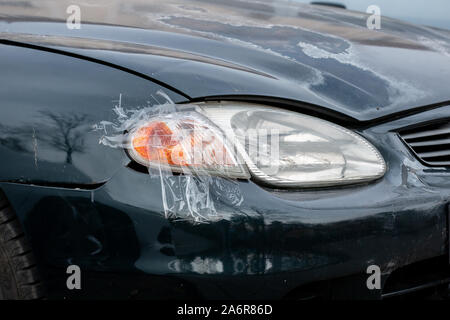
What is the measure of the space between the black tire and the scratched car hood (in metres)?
0.46

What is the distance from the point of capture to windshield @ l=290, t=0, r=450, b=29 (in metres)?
4.92

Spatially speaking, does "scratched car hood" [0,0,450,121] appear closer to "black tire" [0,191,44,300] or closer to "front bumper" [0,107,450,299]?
"front bumper" [0,107,450,299]

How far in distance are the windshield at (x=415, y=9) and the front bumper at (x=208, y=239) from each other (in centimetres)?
352

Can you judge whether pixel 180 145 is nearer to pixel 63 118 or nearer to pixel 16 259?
pixel 63 118

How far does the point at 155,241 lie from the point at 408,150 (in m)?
0.73

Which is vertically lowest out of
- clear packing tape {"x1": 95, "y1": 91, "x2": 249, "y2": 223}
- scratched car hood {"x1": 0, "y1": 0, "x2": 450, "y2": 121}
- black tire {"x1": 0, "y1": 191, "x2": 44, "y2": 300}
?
black tire {"x1": 0, "y1": 191, "x2": 44, "y2": 300}

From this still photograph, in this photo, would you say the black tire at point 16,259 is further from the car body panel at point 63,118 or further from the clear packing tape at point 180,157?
the clear packing tape at point 180,157

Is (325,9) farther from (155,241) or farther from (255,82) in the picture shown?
(155,241)

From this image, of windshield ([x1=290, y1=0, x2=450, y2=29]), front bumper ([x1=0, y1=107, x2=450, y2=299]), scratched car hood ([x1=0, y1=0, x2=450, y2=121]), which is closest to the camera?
front bumper ([x1=0, y1=107, x2=450, y2=299])

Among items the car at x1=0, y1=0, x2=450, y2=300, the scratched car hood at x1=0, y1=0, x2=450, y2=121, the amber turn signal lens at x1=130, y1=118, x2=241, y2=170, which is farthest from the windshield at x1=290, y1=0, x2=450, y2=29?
the amber turn signal lens at x1=130, y1=118, x2=241, y2=170

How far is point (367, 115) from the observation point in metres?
1.76

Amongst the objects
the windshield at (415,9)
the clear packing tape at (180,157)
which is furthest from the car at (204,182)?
the windshield at (415,9)
